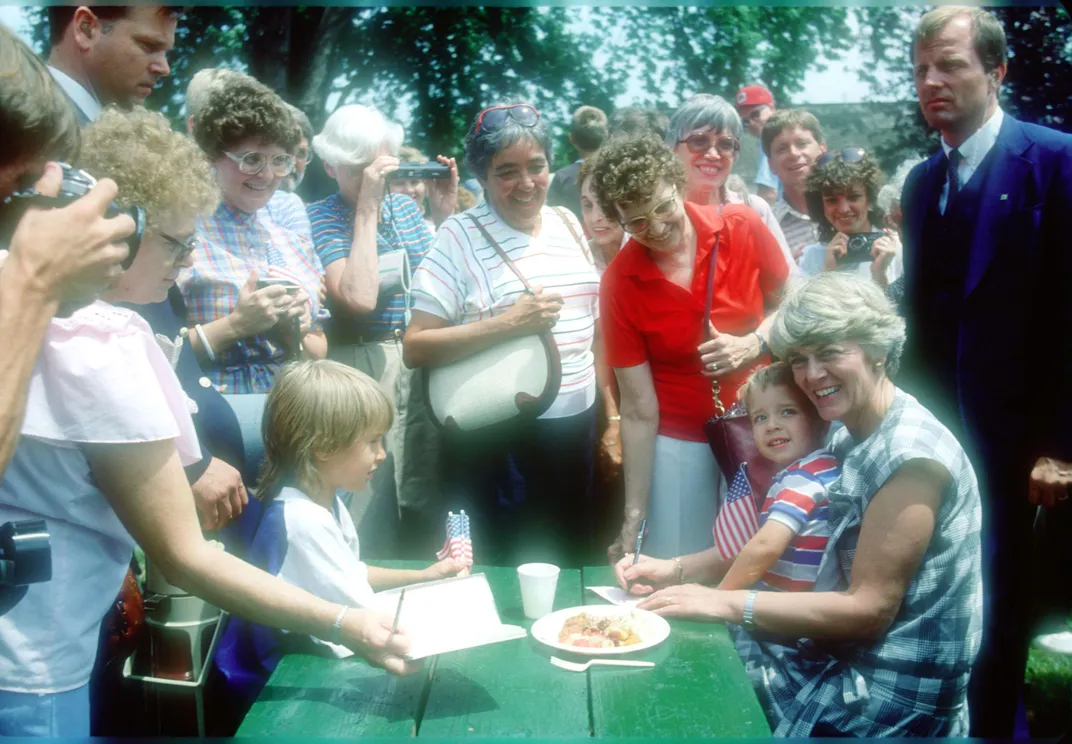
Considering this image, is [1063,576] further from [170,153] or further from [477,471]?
[170,153]

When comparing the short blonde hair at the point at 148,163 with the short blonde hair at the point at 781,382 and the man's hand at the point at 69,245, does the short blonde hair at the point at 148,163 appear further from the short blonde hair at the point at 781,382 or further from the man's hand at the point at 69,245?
the short blonde hair at the point at 781,382

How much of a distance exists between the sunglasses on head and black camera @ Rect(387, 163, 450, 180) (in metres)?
0.95

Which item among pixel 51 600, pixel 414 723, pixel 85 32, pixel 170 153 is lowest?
pixel 414 723

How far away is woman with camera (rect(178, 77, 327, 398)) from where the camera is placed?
7.80ft

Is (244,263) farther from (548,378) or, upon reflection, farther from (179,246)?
(548,378)

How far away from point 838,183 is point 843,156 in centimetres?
11

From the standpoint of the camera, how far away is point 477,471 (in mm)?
2838

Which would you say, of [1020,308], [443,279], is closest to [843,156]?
[1020,308]

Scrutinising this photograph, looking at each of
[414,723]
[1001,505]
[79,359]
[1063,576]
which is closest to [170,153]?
[79,359]

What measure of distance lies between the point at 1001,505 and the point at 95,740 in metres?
2.29

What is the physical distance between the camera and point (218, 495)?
2.03 meters

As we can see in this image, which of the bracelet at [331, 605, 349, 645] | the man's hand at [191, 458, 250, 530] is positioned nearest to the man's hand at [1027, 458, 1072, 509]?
the bracelet at [331, 605, 349, 645]

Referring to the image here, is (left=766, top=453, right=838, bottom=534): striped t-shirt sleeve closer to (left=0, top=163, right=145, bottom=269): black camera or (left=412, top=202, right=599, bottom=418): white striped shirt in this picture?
(left=412, top=202, right=599, bottom=418): white striped shirt

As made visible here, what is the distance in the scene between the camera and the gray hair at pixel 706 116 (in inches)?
119
